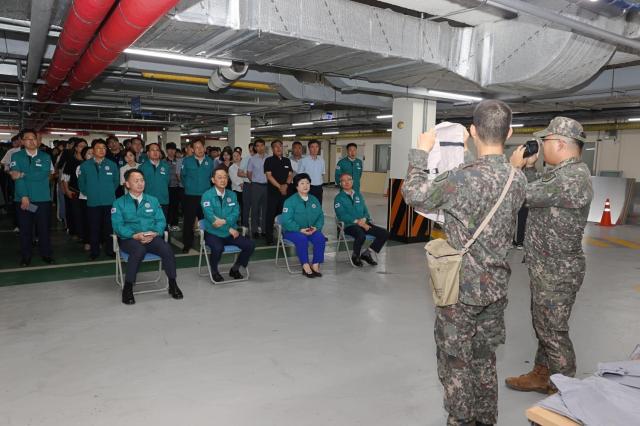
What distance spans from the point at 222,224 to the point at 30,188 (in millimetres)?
2484

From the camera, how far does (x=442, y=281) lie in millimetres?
1920

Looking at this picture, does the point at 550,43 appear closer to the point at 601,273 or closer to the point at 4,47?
the point at 601,273

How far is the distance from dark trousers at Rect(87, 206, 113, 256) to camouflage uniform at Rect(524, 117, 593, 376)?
208 inches

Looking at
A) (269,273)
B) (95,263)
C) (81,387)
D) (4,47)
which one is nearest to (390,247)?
(269,273)

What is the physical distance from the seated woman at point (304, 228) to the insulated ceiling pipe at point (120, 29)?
8.18 ft

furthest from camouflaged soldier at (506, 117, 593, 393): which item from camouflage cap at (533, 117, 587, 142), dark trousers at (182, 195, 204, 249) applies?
dark trousers at (182, 195, 204, 249)

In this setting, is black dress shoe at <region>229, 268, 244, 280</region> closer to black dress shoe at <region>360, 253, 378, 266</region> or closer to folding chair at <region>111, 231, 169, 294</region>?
folding chair at <region>111, 231, 169, 294</region>

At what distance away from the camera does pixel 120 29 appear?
317cm

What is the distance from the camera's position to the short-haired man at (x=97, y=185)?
18.7ft

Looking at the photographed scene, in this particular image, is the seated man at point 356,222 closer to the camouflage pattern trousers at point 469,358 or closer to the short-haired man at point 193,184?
the short-haired man at point 193,184

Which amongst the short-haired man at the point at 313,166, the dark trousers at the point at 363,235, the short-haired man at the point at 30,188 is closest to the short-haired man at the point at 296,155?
the short-haired man at the point at 313,166

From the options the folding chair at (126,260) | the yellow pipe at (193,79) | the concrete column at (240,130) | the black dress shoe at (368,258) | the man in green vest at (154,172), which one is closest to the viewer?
the folding chair at (126,260)

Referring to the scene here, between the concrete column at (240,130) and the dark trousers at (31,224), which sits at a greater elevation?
the concrete column at (240,130)

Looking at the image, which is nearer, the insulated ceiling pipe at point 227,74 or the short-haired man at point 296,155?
the insulated ceiling pipe at point 227,74
